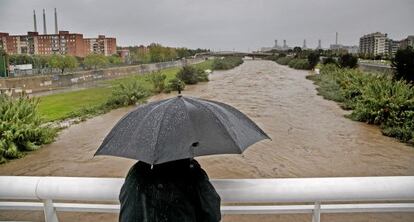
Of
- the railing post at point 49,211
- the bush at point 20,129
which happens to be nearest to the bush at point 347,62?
the bush at point 20,129

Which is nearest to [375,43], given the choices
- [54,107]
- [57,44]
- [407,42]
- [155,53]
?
[407,42]

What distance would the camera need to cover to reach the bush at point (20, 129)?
14.8 feet

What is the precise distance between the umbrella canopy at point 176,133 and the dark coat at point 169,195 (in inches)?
1.8

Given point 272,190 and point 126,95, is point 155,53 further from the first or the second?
point 272,190

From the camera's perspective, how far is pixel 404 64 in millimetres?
6098

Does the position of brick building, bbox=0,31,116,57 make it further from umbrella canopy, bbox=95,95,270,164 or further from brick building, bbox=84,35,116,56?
umbrella canopy, bbox=95,95,270,164

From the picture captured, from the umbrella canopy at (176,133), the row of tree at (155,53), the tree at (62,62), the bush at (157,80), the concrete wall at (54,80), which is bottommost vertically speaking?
the bush at (157,80)

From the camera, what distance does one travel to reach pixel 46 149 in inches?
197

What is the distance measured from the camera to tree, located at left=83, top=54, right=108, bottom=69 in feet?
18.2

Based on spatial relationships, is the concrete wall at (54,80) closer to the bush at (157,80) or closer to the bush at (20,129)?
the bush at (20,129)

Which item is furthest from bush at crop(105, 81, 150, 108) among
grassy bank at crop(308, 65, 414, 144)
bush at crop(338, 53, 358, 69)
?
bush at crop(338, 53, 358, 69)

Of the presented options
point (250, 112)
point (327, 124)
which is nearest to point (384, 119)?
point (327, 124)

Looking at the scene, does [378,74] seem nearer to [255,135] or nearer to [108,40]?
[108,40]

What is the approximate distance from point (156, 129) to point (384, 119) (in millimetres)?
6272
